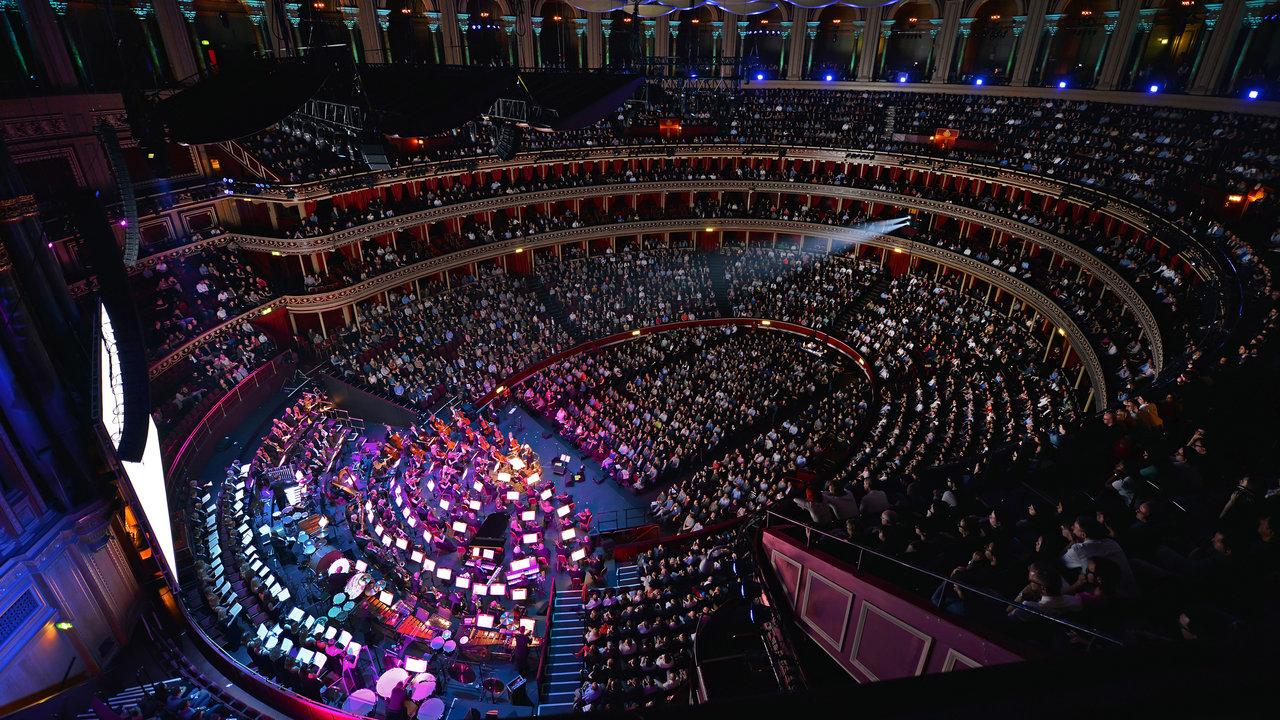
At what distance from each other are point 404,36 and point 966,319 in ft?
106

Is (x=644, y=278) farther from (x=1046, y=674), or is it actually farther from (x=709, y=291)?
(x=1046, y=674)

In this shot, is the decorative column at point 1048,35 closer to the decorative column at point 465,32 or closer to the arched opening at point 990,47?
the arched opening at point 990,47

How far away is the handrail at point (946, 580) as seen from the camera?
5371 mm

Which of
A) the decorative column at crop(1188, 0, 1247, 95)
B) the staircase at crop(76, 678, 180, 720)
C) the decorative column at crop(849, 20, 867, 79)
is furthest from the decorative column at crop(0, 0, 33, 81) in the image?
the decorative column at crop(1188, 0, 1247, 95)

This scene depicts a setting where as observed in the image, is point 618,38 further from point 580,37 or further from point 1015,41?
point 1015,41

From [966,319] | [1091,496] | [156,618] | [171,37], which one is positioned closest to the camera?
[1091,496]

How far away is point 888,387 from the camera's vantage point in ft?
83.0

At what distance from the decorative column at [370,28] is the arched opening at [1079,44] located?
122 ft

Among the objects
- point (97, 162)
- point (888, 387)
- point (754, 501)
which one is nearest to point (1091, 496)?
point (754, 501)

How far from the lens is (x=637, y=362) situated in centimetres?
2920

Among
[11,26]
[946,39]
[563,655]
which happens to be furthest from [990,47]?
[11,26]

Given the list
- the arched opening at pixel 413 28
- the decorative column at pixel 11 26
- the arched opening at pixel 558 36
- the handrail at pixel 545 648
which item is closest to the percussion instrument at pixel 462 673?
the handrail at pixel 545 648

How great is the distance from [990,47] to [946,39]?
3029 millimetres

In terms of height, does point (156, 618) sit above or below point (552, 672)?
above
